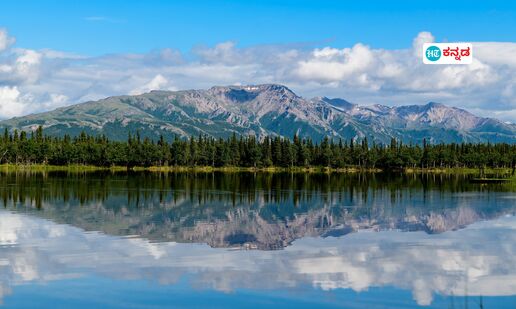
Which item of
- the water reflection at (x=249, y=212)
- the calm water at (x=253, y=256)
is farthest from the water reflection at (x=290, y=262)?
the water reflection at (x=249, y=212)

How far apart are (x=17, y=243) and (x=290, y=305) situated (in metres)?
26.0

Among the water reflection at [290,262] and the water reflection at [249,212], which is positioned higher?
the water reflection at [249,212]

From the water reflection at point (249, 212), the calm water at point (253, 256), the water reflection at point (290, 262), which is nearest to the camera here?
the calm water at point (253, 256)

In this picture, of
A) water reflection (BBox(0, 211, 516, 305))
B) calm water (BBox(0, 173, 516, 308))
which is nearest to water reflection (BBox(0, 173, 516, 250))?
calm water (BBox(0, 173, 516, 308))

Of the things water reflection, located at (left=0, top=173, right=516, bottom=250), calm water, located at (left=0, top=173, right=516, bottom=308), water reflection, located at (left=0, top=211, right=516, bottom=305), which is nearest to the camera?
calm water, located at (left=0, top=173, right=516, bottom=308)

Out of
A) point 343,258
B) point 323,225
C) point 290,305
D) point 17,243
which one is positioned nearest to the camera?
point 290,305

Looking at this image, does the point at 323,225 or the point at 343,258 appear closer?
the point at 343,258

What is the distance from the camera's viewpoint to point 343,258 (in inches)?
1631

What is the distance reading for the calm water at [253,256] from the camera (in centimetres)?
3064

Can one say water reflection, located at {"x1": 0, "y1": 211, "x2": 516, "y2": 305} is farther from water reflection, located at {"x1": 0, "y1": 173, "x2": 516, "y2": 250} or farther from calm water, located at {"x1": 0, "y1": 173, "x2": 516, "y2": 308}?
water reflection, located at {"x1": 0, "y1": 173, "x2": 516, "y2": 250}

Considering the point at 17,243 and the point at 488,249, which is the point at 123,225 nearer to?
the point at 17,243

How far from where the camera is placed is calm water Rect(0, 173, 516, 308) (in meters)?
30.6

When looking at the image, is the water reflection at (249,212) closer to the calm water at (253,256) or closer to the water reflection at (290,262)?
the calm water at (253,256)

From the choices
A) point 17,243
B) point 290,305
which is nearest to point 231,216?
point 17,243
